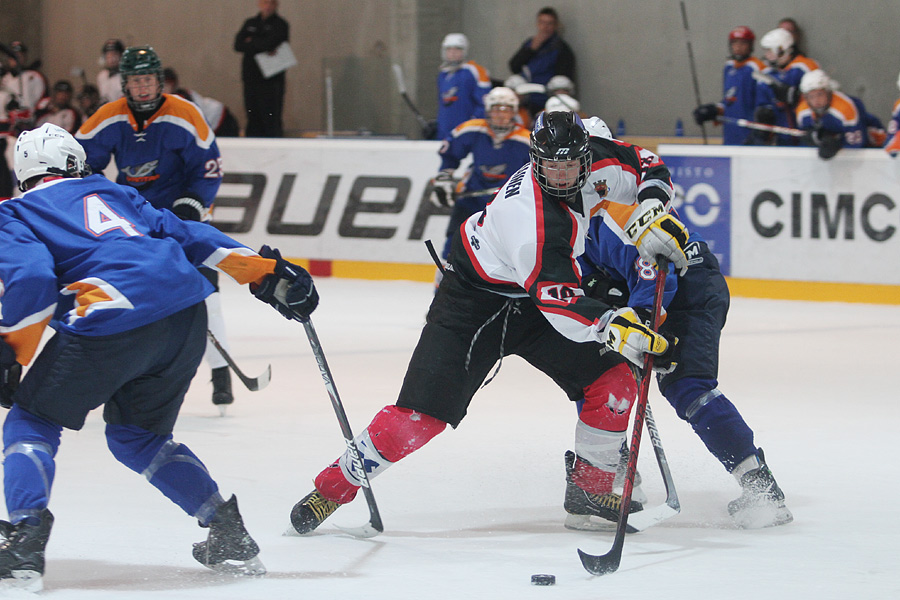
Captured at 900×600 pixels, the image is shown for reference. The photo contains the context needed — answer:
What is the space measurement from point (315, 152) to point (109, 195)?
6.61m

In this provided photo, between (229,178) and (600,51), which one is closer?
(229,178)

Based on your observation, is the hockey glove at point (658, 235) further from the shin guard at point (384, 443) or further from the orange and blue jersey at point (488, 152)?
the orange and blue jersey at point (488, 152)

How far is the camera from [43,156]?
305cm

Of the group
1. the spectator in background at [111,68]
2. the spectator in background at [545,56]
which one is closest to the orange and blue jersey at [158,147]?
the spectator in background at [545,56]

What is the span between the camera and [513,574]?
3.15 metres

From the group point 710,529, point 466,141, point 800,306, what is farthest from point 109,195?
point 800,306

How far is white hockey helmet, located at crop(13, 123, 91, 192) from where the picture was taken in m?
3.05

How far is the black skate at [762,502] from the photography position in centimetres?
360

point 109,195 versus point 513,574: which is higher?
point 109,195

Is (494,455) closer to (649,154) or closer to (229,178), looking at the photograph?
(649,154)

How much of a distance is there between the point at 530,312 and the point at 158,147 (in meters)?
2.32

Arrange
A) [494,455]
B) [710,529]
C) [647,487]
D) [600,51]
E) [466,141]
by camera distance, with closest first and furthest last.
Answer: [710,529] → [647,487] → [494,455] → [466,141] → [600,51]

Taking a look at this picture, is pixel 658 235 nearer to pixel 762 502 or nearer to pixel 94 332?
pixel 762 502

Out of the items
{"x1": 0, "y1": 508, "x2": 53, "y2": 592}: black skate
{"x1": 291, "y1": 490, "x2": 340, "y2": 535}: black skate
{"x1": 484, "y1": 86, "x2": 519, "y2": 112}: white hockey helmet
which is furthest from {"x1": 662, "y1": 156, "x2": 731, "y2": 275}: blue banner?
{"x1": 0, "y1": 508, "x2": 53, "y2": 592}: black skate
